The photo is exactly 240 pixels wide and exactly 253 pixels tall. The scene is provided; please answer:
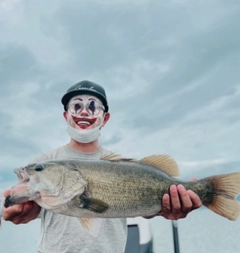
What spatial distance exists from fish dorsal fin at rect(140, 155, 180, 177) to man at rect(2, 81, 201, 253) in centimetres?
22

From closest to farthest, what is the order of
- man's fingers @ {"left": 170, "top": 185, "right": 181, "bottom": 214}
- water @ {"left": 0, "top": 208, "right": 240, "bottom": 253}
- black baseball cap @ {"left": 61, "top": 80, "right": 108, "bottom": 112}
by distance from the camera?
man's fingers @ {"left": 170, "top": 185, "right": 181, "bottom": 214}, black baseball cap @ {"left": 61, "top": 80, "right": 108, "bottom": 112}, water @ {"left": 0, "top": 208, "right": 240, "bottom": 253}

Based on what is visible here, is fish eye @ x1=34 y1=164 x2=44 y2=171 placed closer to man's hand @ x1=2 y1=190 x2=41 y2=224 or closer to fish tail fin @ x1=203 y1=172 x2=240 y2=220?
man's hand @ x1=2 y1=190 x2=41 y2=224

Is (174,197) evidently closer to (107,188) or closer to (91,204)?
(107,188)

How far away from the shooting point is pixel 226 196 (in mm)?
3633

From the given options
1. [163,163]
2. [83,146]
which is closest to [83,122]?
[83,146]

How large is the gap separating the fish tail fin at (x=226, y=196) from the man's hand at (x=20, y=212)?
170 cm

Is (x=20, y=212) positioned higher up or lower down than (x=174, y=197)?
lower down

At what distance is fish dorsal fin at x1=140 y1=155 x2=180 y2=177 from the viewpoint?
368cm

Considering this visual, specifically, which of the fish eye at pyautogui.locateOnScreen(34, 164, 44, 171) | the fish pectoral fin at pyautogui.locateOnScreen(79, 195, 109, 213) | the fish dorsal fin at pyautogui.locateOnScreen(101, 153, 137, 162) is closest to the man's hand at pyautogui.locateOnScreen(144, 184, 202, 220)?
the fish dorsal fin at pyautogui.locateOnScreen(101, 153, 137, 162)

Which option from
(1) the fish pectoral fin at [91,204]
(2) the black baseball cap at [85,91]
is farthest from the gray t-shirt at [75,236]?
(2) the black baseball cap at [85,91]

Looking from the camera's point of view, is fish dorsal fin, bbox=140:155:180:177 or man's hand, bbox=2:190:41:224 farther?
fish dorsal fin, bbox=140:155:180:177

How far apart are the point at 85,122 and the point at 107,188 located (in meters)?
1.42

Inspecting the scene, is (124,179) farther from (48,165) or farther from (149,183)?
(48,165)

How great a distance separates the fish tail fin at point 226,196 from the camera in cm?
358
